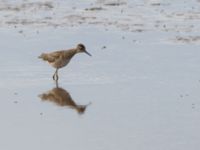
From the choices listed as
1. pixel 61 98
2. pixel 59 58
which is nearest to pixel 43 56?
pixel 59 58

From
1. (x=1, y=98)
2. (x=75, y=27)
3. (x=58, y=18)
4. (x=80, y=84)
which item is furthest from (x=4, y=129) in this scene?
(x=58, y=18)

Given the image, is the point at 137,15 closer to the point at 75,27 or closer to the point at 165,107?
the point at 75,27

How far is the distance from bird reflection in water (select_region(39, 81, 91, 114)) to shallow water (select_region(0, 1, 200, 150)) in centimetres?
8

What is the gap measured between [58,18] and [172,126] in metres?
12.6

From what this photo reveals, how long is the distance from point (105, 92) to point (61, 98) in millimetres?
847

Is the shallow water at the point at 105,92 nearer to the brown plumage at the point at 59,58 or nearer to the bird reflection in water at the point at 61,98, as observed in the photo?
the bird reflection in water at the point at 61,98

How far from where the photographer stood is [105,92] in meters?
16.6

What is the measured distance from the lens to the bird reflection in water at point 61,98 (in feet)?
51.2

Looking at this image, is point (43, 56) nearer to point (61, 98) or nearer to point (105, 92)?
point (61, 98)

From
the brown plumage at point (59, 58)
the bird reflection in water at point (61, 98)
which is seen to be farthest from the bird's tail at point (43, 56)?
the bird reflection in water at point (61, 98)

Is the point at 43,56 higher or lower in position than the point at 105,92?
higher

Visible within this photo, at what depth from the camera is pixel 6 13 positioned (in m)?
27.2

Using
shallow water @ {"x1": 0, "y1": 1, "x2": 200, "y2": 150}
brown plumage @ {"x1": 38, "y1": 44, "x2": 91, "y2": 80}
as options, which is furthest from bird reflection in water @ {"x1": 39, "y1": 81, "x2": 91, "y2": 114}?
brown plumage @ {"x1": 38, "y1": 44, "x2": 91, "y2": 80}

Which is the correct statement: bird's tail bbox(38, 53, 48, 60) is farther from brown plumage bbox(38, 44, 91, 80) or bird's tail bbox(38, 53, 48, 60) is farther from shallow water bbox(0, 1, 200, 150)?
shallow water bbox(0, 1, 200, 150)
